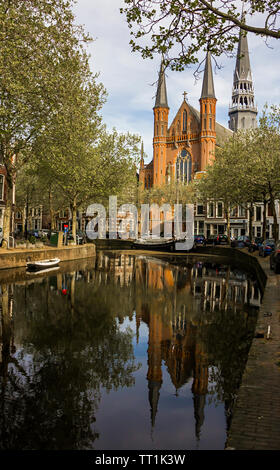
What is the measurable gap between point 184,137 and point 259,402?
86.7 metres

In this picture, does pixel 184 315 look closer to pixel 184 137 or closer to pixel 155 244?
pixel 155 244

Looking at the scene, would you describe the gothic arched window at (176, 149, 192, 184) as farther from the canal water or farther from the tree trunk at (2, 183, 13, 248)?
the canal water

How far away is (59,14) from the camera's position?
18.4 metres

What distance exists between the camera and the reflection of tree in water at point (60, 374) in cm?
502

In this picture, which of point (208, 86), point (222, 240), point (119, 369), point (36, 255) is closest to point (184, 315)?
point (119, 369)

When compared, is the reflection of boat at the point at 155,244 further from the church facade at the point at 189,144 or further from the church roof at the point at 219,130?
the church roof at the point at 219,130

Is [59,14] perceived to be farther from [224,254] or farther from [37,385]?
[224,254]

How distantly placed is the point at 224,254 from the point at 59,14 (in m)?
31.9

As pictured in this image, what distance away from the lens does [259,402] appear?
4.87m

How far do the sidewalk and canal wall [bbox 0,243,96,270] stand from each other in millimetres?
17286

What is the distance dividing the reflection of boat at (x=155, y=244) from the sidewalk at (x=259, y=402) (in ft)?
140

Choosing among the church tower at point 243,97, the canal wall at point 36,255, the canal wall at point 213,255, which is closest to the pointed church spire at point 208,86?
the church tower at point 243,97

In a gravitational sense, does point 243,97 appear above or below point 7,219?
above

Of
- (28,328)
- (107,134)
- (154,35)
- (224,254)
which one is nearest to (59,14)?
(154,35)
